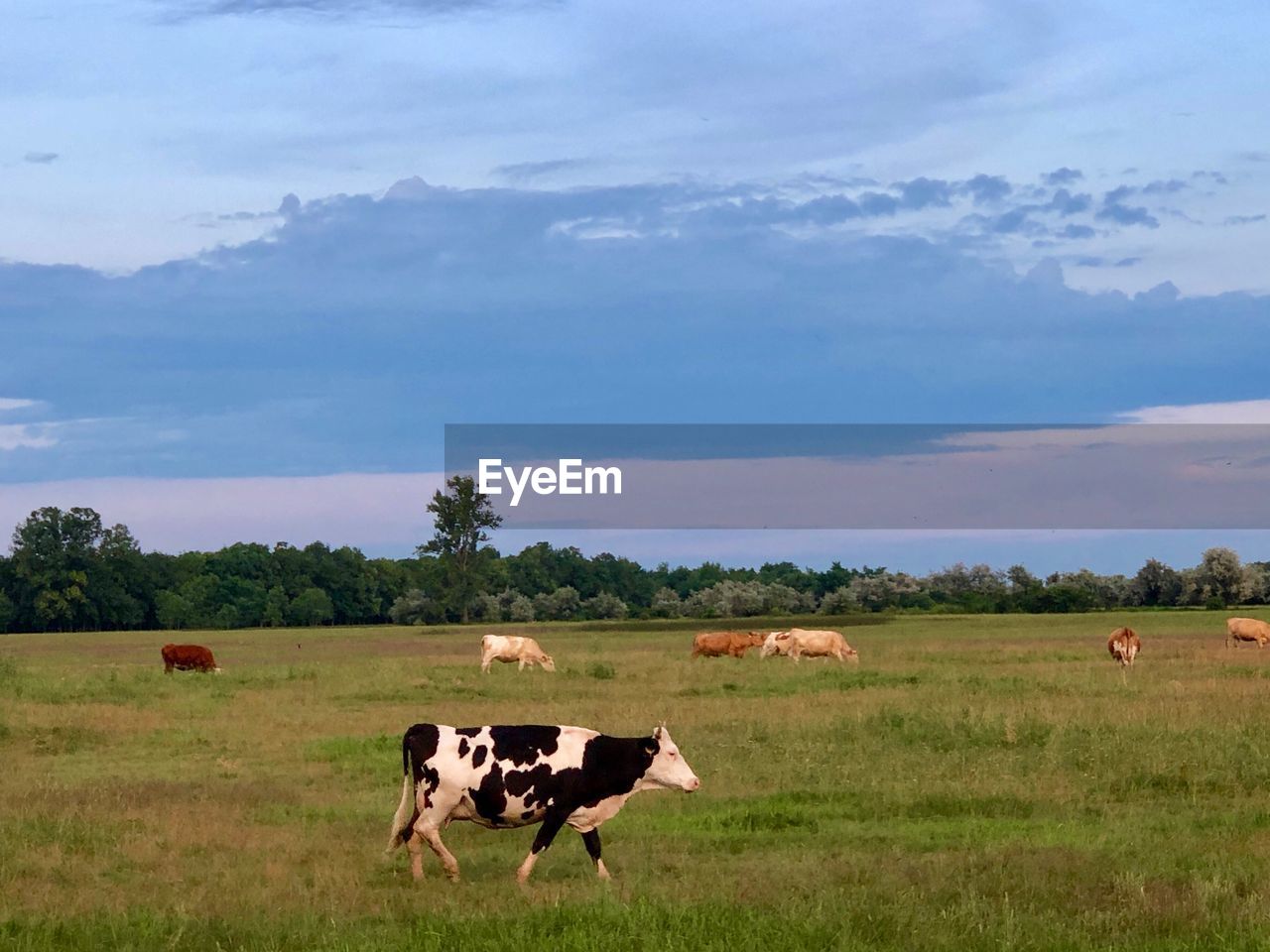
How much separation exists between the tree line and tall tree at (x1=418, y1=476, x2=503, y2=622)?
0.11 m

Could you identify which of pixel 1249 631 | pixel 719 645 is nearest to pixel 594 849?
pixel 719 645

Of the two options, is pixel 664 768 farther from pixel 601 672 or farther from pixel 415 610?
pixel 415 610

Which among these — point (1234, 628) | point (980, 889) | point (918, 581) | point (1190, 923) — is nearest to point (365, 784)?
point (980, 889)

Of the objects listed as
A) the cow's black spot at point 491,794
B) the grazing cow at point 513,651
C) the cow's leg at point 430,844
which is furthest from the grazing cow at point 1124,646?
the cow's leg at point 430,844

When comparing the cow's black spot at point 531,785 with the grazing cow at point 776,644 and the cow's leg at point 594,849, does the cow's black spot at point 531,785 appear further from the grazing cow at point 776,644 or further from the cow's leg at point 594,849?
the grazing cow at point 776,644

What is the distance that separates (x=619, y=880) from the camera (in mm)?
12758

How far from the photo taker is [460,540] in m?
116

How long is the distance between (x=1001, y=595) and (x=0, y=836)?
87.0 m

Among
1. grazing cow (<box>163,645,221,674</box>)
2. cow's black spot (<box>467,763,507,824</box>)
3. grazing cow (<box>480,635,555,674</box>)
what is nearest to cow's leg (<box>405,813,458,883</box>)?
cow's black spot (<box>467,763,507,824</box>)

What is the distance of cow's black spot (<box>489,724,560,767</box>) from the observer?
42.8 ft

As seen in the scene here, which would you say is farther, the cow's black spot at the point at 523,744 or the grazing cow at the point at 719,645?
the grazing cow at the point at 719,645

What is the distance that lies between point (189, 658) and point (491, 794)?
113ft

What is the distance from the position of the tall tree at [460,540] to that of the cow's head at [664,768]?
101 meters

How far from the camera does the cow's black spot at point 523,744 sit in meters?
13.0
